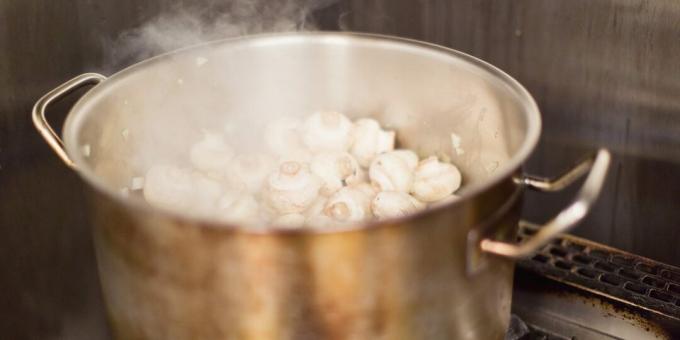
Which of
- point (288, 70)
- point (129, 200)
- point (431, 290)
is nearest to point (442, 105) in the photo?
point (288, 70)

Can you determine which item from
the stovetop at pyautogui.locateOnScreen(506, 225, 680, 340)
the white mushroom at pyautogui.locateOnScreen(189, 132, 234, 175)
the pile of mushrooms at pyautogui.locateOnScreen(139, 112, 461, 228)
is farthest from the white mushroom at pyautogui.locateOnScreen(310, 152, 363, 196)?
the stovetop at pyautogui.locateOnScreen(506, 225, 680, 340)

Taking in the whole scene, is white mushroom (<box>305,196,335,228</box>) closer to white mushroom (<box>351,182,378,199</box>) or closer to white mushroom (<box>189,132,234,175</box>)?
white mushroom (<box>351,182,378,199</box>)

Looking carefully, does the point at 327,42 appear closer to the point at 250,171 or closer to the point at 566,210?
Answer: the point at 250,171

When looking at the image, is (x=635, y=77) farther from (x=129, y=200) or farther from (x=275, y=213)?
(x=129, y=200)

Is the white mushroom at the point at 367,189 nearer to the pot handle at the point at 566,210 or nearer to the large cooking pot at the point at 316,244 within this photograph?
the large cooking pot at the point at 316,244

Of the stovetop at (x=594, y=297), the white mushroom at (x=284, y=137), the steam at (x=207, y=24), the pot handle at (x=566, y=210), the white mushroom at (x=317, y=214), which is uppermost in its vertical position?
the steam at (x=207, y=24)

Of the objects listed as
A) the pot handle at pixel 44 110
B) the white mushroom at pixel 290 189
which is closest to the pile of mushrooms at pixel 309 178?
the white mushroom at pixel 290 189
